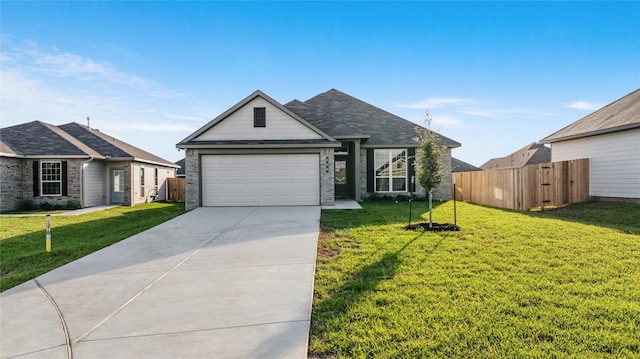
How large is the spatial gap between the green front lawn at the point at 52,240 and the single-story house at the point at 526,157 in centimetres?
2860

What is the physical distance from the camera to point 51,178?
719 inches

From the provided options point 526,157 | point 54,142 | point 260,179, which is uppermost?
point 54,142

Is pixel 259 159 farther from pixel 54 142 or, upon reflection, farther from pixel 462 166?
pixel 462 166

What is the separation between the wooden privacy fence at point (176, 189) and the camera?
2561cm

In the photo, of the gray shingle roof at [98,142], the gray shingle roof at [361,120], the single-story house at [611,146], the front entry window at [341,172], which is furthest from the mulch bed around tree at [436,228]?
the gray shingle roof at [98,142]

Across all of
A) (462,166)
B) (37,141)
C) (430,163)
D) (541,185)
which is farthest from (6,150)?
(462,166)

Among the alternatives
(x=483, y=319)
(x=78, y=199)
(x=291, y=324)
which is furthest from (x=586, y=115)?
(x=78, y=199)

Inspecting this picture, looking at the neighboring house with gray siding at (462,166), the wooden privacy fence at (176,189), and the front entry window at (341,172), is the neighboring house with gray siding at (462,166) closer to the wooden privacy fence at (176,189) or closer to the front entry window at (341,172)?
the front entry window at (341,172)

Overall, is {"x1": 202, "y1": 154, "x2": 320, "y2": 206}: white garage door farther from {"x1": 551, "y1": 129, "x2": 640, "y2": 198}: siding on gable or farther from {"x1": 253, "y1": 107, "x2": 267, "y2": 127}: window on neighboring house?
{"x1": 551, "y1": 129, "x2": 640, "y2": 198}: siding on gable

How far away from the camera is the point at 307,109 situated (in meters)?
19.6

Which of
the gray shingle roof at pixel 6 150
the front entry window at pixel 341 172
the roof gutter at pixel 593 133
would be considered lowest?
the front entry window at pixel 341 172

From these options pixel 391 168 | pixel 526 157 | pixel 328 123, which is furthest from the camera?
pixel 526 157

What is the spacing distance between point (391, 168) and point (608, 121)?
31.8 ft

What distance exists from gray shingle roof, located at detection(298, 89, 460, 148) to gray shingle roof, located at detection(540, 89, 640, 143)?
17.0ft
